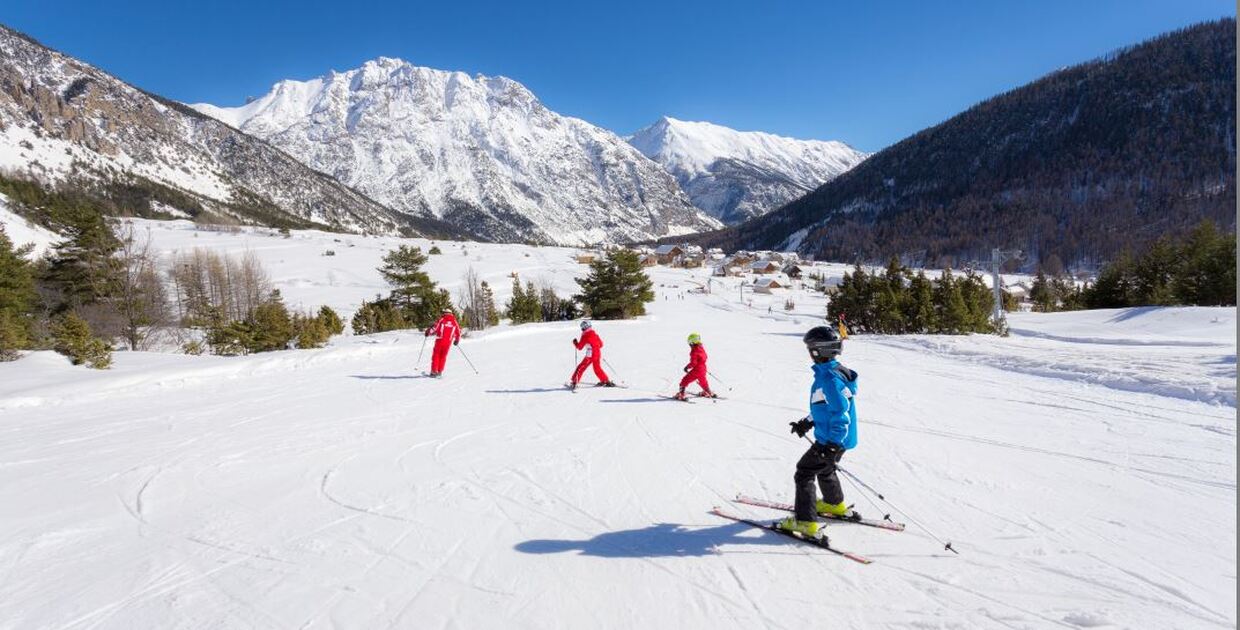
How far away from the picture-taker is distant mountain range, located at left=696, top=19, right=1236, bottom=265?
11200 cm

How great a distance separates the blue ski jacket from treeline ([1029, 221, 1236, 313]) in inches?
1402

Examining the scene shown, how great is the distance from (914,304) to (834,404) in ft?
77.5

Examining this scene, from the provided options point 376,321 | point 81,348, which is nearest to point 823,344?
point 81,348

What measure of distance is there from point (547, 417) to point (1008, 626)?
22.4 ft

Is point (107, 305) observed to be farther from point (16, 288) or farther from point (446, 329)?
point (446, 329)

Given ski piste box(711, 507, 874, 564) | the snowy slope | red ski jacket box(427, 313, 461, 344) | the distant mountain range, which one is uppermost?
the distant mountain range

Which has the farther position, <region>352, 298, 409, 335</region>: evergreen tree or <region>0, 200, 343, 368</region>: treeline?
<region>352, 298, 409, 335</region>: evergreen tree

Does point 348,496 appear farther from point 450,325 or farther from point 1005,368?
point 1005,368

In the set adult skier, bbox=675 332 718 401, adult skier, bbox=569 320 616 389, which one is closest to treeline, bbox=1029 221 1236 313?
adult skier, bbox=675 332 718 401

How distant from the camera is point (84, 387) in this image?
32.8 ft

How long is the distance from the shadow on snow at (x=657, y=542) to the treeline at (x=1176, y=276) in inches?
1424

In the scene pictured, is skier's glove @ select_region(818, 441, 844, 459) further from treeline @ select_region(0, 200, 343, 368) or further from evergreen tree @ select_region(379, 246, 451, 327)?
evergreen tree @ select_region(379, 246, 451, 327)

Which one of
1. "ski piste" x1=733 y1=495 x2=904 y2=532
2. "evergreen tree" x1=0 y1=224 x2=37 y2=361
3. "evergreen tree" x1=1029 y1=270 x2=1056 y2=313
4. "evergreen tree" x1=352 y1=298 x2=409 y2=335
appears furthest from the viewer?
"evergreen tree" x1=1029 y1=270 x2=1056 y2=313

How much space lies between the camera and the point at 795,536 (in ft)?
14.1
